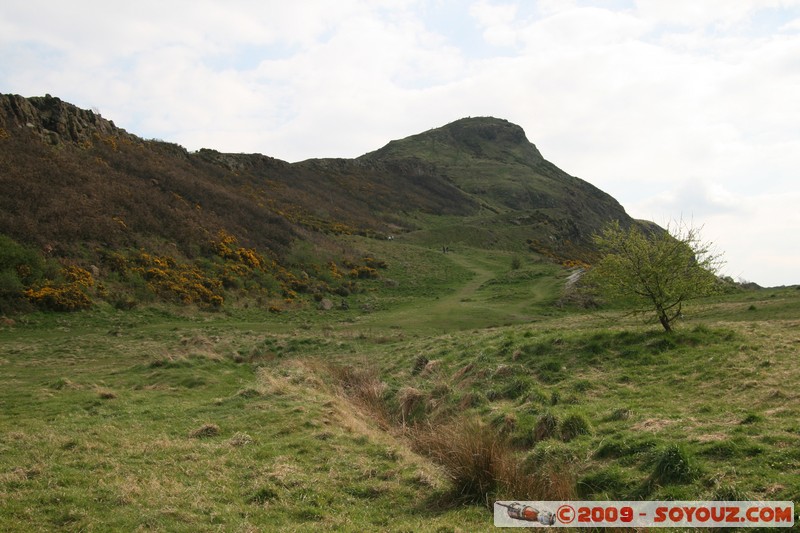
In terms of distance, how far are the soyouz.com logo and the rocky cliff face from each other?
187 ft

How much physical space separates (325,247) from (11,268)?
33670 millimetres

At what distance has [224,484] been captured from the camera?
9.52 m

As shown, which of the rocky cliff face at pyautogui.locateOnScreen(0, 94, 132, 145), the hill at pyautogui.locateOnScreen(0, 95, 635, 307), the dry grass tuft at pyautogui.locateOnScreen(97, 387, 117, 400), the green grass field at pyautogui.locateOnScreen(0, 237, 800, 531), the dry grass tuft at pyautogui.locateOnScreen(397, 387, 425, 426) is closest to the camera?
the green grass field at pyautogui.locateOnScreen(0, 237, 800, 531)

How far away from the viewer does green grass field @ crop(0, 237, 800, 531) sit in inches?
338

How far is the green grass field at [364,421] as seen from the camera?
858 cm

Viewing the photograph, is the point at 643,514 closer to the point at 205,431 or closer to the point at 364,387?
the point at 205,431

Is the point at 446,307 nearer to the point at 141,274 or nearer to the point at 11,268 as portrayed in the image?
the point at 141,274

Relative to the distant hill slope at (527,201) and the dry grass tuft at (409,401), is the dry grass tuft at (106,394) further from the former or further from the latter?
the distant hill slope at (527,201)

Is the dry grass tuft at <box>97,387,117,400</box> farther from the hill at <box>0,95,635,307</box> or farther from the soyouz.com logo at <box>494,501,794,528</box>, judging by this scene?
the hill at <box>0,95,635,307</box>

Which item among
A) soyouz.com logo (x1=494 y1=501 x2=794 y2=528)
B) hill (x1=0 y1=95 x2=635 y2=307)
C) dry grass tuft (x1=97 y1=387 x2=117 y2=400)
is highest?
hill (x1=0 y1=95 x2=635 y2=307)

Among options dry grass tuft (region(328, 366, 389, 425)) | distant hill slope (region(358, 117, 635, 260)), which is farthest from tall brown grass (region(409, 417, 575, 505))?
distant hill slope (region(358, 117, 635, 260))

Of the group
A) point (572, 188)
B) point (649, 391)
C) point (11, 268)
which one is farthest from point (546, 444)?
point (572, 188)

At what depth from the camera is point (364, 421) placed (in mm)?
15375

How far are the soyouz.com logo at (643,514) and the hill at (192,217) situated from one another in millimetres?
Result: 32123
